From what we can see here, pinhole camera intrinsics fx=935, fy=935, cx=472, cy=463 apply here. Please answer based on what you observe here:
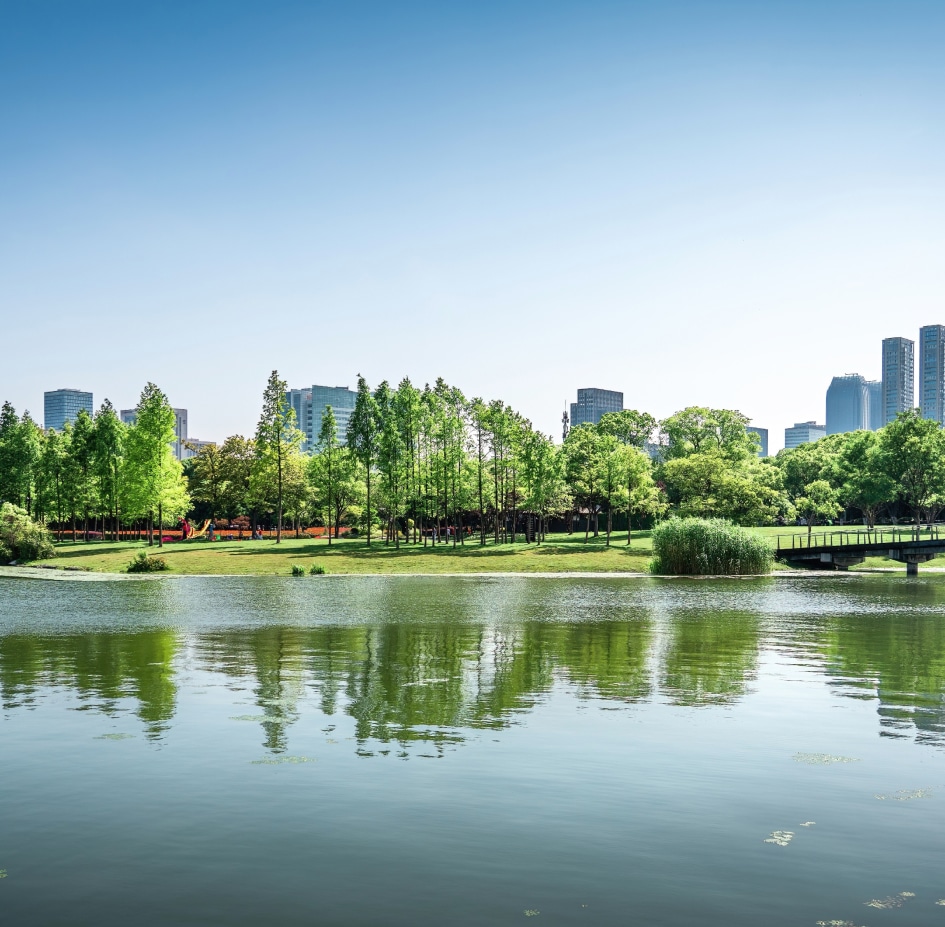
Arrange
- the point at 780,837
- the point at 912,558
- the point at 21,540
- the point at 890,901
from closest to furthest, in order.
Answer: the point at 890,901 < the point at 780,837 < the point at 912,558 < the point at 21,540

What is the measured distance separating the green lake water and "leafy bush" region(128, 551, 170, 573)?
52654mm

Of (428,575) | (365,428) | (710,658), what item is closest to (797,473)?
(365,428)

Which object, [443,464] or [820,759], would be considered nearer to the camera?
[820,759]

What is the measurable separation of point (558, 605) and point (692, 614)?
8463 millimetres

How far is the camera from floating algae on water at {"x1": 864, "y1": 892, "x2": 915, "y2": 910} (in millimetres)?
9477

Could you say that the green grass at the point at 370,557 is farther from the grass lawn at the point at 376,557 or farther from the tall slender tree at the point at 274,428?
the tall slender tree at the point at 274,428

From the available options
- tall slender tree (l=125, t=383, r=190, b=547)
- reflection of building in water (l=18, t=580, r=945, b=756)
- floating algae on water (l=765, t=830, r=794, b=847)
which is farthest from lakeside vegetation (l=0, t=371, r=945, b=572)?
floating algae on water (l=765, t=830, r=794, b=847)

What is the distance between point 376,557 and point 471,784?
7947 centimetres

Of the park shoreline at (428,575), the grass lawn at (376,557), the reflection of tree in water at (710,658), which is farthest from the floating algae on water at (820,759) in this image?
the grass lawn at (376,557)

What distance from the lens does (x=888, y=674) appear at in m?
25.5

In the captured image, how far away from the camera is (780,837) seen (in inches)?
459

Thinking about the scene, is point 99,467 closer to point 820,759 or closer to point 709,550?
point 709,550

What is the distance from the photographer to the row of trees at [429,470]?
105 meters

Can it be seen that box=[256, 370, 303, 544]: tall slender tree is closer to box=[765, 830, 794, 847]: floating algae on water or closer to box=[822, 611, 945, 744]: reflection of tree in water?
box=[822, 611, 945, 744]: reflection of tree in water
